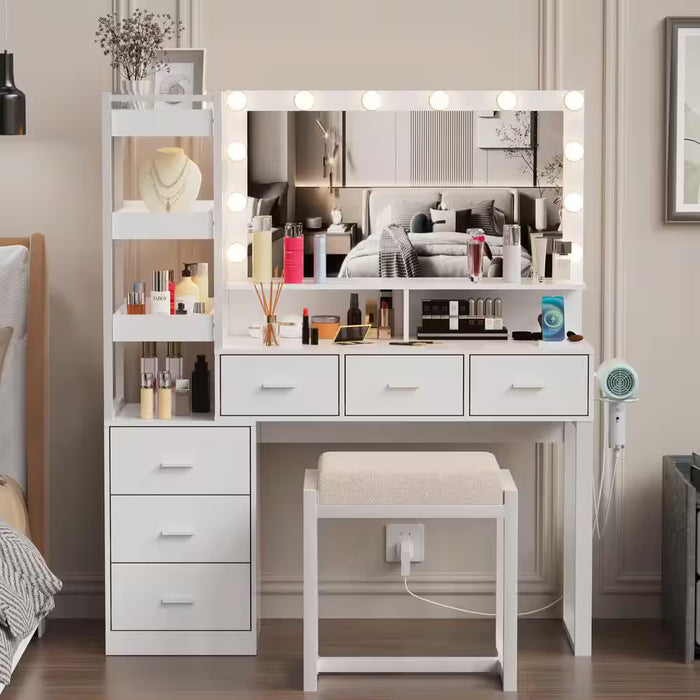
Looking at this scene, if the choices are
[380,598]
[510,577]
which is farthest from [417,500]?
[380,598]

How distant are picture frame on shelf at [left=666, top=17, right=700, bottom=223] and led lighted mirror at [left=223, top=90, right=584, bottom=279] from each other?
0.30 meters

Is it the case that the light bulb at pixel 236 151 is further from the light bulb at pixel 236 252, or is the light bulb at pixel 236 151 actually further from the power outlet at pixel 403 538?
the power outlet at pixel 403 538

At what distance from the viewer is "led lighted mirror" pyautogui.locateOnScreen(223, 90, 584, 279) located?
11.8 ft

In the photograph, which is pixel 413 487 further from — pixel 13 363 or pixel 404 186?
pixel 13 363

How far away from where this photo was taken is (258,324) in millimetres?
3660

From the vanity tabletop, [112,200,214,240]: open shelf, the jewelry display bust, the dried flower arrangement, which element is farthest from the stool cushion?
the dried flower arrangement

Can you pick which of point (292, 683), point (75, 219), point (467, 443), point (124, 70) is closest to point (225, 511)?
point (292, 683)

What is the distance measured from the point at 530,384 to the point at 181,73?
4.65 ft

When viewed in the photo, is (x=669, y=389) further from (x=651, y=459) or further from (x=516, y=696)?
(x=516, y=696)

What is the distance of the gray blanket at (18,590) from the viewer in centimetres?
284

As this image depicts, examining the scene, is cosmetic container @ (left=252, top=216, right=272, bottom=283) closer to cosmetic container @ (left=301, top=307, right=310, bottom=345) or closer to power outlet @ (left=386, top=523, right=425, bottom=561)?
cosmetic container @ (left=301, top=307, right=310, bottom=345)

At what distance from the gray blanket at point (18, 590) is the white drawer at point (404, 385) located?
0.96m

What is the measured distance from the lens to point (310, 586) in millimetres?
3139

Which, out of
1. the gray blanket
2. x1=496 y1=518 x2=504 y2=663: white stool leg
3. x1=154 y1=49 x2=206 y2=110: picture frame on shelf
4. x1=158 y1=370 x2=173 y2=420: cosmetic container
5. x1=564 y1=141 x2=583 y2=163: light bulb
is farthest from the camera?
x1=564 y1=141 x2=583 y2=163: light bulb
